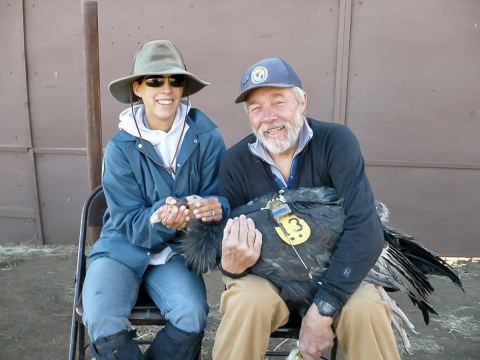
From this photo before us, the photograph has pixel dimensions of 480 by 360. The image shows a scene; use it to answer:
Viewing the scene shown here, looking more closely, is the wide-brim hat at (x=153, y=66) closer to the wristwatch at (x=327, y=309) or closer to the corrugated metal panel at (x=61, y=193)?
the wristwatch at (x=327, y=309)

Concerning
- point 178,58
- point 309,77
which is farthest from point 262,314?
point 309,77

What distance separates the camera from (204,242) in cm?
234

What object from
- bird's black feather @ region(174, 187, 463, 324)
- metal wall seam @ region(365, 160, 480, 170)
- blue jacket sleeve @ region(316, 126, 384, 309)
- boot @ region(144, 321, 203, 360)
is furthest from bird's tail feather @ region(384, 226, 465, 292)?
metal wall seam @ region(365, 160, 480, 170)

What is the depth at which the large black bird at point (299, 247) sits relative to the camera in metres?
2.21

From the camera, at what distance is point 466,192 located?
479 centimetres

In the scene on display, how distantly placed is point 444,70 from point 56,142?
12.1 feet

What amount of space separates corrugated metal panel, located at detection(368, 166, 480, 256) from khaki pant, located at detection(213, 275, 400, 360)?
9.05 ft

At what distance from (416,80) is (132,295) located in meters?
3.35

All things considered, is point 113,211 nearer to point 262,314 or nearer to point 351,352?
point 262,314

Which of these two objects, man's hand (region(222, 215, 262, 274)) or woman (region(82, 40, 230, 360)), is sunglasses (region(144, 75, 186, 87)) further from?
man's hand (region(222, 215, 262, 274))

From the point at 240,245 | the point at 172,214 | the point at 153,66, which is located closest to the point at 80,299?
the point at 172,214

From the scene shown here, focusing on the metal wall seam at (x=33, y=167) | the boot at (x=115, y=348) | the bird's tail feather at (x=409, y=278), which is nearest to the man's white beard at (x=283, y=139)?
the bird's tail feather at (x=409, y=278)

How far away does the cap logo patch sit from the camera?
7.82 feet

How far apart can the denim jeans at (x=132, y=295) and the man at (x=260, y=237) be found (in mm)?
163
